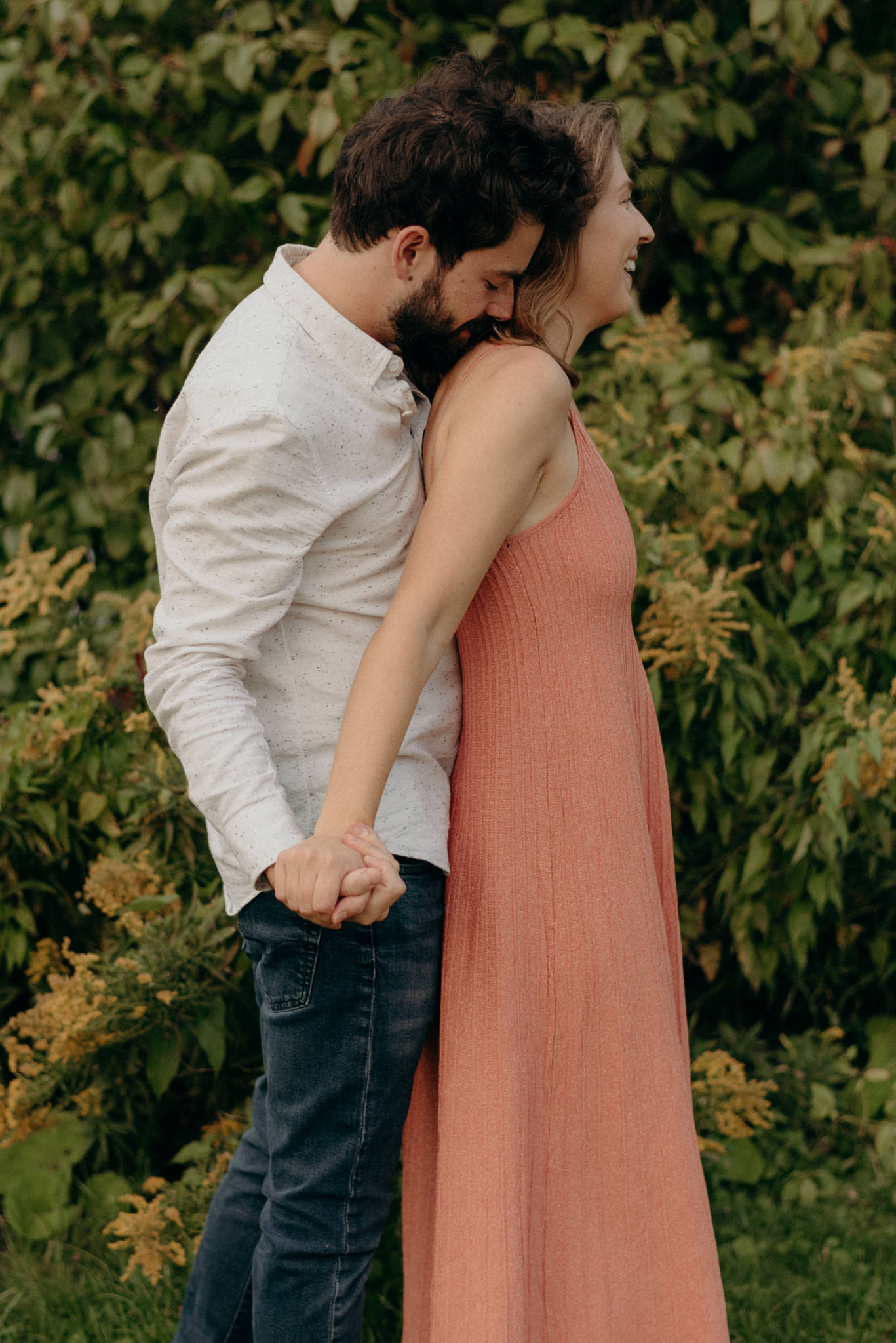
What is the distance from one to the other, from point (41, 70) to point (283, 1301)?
231 centimetres

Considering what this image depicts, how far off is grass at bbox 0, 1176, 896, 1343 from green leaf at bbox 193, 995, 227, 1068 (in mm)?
374

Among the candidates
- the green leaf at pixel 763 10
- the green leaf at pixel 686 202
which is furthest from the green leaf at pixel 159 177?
the green leaf at pixel 763 10

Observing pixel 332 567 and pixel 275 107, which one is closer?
pixel 332 567

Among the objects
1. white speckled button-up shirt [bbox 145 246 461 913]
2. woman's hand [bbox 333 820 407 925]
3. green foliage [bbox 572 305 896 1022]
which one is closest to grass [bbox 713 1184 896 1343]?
green foliage [bbox 572 305 896 1022]

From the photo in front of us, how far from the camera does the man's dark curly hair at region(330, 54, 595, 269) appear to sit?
50.8 inches

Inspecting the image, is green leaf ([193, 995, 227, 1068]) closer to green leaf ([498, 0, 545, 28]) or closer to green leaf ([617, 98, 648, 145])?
green leaf ([617, 98, 648, 145])

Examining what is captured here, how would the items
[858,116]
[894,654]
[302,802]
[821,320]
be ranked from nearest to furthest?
[302,802] < [894,654] < [821,320] < [858,116]

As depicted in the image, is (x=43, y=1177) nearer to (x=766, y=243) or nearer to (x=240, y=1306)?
(x=240, y=1306)

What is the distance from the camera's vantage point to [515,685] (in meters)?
1.42

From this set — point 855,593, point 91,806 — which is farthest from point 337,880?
point 855,593

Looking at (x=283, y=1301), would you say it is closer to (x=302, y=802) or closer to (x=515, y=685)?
(x=302, y=802)

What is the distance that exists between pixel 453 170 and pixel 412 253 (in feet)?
0.30

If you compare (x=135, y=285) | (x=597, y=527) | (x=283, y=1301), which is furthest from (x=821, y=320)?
(x=283, y=1301)

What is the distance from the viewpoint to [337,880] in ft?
3.60
